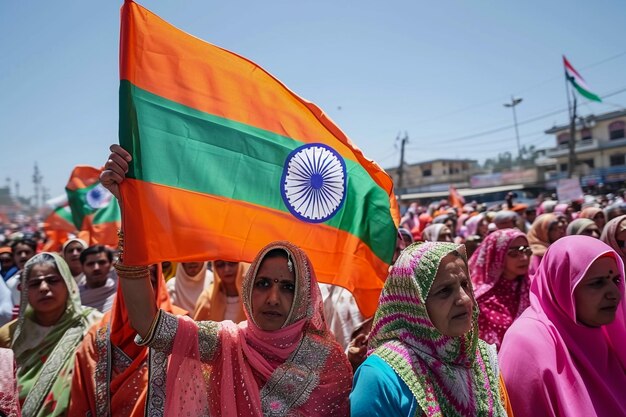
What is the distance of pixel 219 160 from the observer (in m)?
2.45

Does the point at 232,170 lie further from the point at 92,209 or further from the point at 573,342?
the point at 92,209

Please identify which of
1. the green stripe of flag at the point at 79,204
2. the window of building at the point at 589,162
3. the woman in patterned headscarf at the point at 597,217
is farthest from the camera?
the window of building at the point at 589,162

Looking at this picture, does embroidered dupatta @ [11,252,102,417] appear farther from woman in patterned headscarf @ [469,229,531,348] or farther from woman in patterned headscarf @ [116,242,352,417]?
woman in patterned headscarf @ [469,229,531,348]

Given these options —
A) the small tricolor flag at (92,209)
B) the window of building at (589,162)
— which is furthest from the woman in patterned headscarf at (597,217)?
the window of building at (589,162)

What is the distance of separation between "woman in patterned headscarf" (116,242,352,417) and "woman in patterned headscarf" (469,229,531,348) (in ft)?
5.91

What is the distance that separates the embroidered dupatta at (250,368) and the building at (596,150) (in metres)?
36.4

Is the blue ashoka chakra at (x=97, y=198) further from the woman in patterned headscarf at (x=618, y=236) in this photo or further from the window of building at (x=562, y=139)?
the window of building at (x=562, y=139)

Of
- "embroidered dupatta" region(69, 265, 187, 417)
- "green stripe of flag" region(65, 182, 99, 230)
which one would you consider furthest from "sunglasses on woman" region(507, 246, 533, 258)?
"green stripe of flag" region(65, 182, 99, 230)

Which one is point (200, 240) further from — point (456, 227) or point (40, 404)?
point (456, 227)

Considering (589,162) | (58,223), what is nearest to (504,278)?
(58,223)

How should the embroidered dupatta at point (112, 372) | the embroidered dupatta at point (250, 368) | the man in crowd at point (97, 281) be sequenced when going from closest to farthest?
the embroidered dupatta at point (250, 368) < the embroidered dupatta at point (112, 372) < the man in crowd at point (97, 281)

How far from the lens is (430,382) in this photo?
1709mm

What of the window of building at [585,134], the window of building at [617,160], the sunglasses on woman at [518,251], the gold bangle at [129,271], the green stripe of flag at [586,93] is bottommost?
the sunglasses on woman at [518,251]

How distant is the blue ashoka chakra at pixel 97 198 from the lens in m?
7.32
